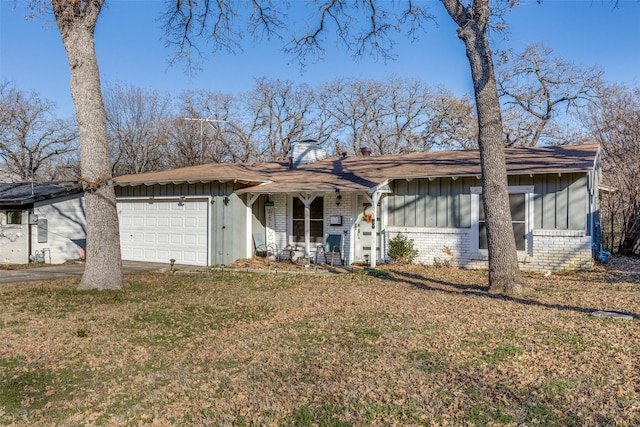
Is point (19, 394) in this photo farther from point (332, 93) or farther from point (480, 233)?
point (332, 93)

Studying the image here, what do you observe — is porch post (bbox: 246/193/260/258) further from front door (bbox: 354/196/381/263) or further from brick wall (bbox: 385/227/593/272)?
brick wall (bbox: 385/227/593/272)

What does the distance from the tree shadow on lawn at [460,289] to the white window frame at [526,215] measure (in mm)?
2288

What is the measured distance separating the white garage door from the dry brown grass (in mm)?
5041

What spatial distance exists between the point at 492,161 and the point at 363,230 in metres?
5.52

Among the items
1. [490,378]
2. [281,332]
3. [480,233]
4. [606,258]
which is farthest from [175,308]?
[606,258]

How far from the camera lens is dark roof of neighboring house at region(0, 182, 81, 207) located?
576 inches

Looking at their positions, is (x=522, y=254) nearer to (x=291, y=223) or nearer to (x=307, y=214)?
(x=307, y=214)

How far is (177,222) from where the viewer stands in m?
14.1

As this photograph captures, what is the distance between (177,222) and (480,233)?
889cm

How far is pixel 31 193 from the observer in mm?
15594

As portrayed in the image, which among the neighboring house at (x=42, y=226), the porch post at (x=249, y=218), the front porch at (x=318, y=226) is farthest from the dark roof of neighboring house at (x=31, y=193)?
the front porch at (x=318, y=226)

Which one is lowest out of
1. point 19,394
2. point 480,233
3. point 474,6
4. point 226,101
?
point 19,394

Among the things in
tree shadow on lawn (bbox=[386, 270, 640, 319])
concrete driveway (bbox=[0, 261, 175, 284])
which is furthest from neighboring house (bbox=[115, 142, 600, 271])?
tree shadow on lawn (bbox=[386, 270, 640, 319])

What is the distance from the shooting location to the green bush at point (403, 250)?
42.8ft
